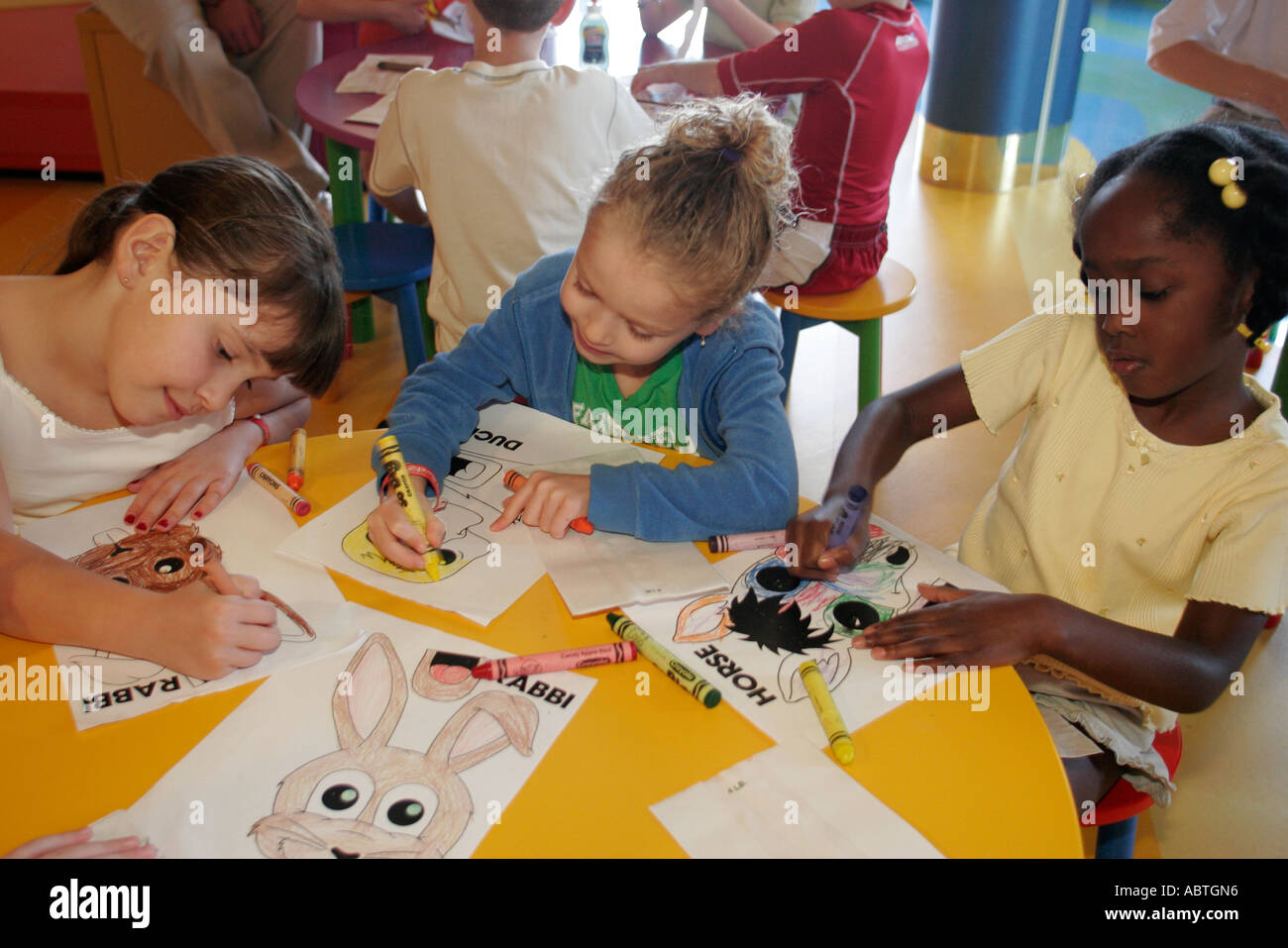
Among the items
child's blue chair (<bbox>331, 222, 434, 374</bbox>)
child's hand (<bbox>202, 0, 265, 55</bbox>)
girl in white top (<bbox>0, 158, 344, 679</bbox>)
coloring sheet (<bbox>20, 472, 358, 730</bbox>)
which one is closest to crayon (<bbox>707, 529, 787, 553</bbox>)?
coloring sheet (<bbox>20, 472, 358, 730</bbox>)

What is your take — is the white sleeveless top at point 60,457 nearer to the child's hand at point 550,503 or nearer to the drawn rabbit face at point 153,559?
the drawn rabbit face at point 153,559

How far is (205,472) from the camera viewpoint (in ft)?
4.02

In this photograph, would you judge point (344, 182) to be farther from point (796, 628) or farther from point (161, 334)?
point (796, 628)

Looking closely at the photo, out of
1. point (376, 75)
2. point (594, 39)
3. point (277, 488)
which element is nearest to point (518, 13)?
point (376, 75)

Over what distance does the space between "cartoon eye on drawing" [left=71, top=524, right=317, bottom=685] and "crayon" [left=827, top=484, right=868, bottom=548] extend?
0.60 m

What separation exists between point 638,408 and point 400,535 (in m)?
0.52

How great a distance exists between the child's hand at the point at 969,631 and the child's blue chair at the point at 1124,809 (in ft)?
1.02

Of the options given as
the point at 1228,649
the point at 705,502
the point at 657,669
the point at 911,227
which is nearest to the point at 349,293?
the point at 705,502

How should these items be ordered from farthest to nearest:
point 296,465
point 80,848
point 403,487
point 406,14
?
point 406,14, point 296,465, point 403,487, point 80,848

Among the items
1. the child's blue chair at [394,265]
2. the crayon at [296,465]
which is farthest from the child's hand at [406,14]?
the crayon at [296,465]

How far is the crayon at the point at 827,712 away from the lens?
88 centimetres

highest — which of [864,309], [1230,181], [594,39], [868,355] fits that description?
[1230,181]

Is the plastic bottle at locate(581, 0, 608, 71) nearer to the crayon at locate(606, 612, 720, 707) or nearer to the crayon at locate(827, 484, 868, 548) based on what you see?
the crayon at locate(827, 484, 868, 548)

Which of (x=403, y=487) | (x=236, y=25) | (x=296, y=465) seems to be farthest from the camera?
(x=236, y=25)
